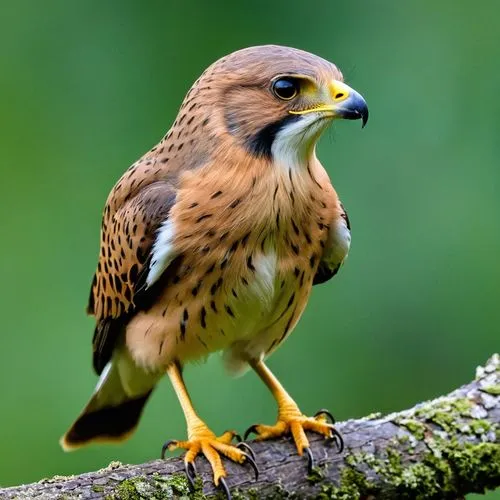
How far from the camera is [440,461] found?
17.1ft

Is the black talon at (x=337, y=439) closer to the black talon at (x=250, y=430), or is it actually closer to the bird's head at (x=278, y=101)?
the black talon at (x=250, y=430)

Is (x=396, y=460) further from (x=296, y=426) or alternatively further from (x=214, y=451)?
(x=214, y=451)

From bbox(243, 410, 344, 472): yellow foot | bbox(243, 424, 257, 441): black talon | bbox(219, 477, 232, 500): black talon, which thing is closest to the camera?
bbox(219, 477, 232, 500): black talon

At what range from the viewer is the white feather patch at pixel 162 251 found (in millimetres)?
5168

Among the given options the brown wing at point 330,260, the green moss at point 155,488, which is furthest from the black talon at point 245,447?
the brown wing at point 330,260

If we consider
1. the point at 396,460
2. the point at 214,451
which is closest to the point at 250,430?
the point at 214,451

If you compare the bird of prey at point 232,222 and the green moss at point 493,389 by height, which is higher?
the bird of prey at point 232,222

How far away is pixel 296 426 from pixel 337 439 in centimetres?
18

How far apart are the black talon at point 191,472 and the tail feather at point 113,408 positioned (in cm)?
86

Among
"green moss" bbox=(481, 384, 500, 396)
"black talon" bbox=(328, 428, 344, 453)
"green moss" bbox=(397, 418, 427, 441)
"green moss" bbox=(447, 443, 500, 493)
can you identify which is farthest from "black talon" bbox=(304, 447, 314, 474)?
"green moss" bbox=(481, 384, 500, 396)

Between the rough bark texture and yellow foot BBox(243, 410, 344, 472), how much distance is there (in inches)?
1.3

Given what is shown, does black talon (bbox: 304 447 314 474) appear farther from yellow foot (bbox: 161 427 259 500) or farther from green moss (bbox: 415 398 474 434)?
green moss (bbox: 415 398 474 434)

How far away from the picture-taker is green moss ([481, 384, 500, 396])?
533 cm

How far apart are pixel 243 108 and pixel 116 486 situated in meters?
1.44
